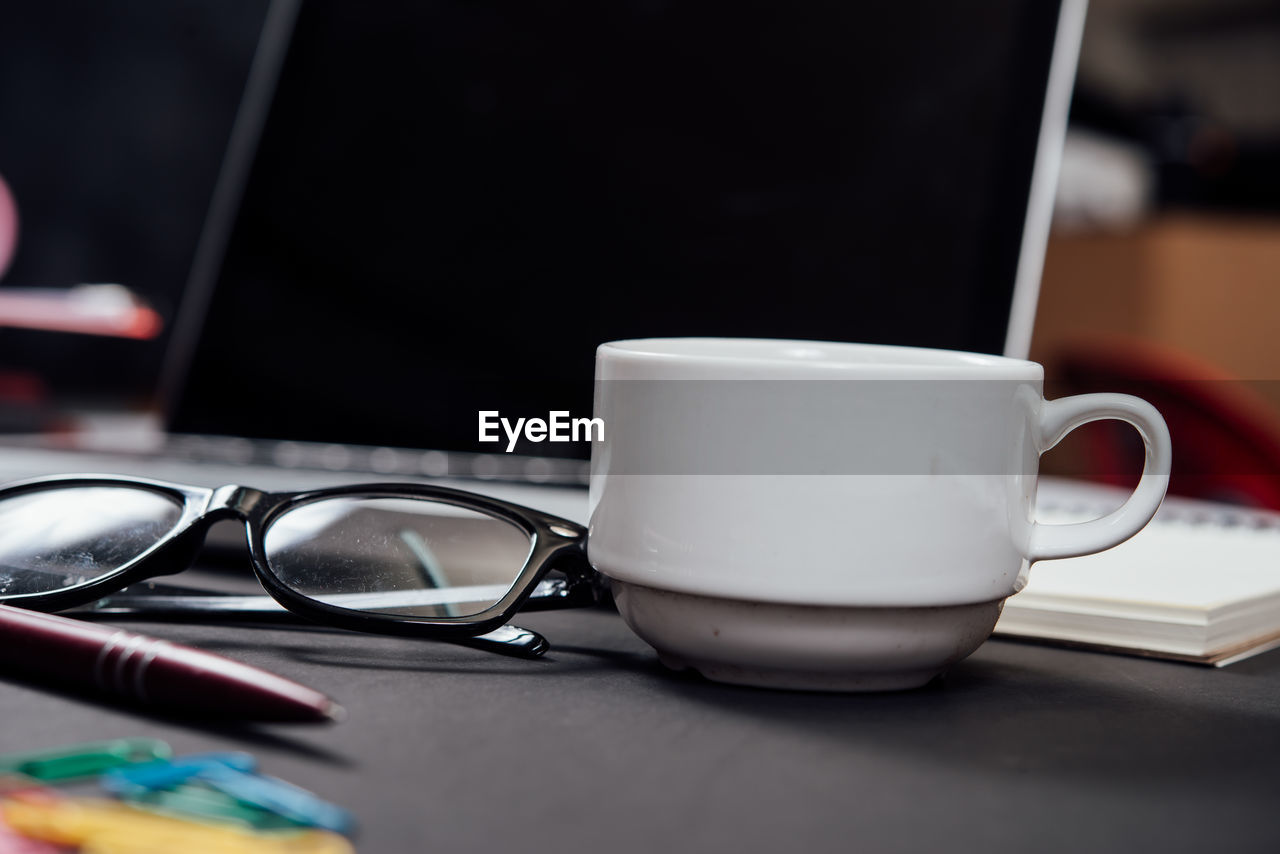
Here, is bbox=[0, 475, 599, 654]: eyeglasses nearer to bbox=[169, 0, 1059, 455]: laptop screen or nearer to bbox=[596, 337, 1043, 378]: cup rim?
bbox=[596, 337, 1043, 378]: cup rim

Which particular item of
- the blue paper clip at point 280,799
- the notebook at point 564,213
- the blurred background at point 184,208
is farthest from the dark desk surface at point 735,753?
the blurred background at point 184,208

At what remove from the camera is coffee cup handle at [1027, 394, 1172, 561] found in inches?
11.2

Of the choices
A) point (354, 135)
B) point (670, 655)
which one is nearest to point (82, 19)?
point (354, 135)

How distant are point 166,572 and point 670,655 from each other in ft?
0.50

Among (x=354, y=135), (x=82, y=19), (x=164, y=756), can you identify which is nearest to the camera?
(x=164, y=756)

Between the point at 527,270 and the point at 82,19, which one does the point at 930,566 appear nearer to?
the point at 527,270

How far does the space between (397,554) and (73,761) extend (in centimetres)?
13

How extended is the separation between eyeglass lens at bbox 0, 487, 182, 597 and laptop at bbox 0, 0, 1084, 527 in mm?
112

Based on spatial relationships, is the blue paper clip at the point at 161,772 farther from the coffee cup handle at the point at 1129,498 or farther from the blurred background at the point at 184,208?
the blurred background at the point at 184,208

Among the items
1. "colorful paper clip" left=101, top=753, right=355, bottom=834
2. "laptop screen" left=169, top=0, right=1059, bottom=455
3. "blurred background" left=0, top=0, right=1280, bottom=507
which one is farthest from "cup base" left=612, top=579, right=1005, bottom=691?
"blurred background" left=0, top=0, right=1280, bottom=507

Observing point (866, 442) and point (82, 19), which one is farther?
point (82, 19)

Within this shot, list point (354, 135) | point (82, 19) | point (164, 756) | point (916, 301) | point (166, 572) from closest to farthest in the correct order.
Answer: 1. point (164, 756)
2. point (166, 572)
3. point (916, 301)
4. point (354, 135)
5. point (82, 19)

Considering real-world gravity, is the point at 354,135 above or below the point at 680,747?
above

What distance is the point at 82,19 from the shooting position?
230 centimetres
